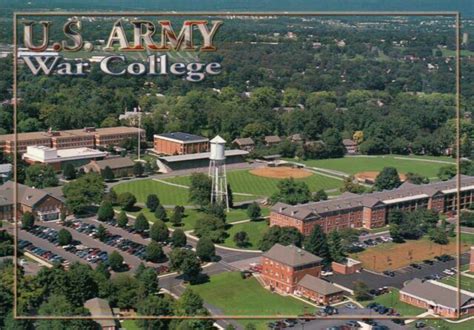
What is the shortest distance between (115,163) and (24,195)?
1465mm

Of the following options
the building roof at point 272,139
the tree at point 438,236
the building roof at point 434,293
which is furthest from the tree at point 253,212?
the building roof at point 272,139

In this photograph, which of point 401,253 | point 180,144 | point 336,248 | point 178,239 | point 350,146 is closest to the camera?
point 336,248

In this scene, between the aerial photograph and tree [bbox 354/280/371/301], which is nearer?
the aerial photograph

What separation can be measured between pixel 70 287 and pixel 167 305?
1.50 feet

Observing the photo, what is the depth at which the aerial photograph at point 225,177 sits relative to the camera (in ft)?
9.07

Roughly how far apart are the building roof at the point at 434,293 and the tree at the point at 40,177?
10.8 ft

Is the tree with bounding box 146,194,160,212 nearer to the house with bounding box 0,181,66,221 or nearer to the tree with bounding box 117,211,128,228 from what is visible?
the tree with bounding box 117,211,128,228

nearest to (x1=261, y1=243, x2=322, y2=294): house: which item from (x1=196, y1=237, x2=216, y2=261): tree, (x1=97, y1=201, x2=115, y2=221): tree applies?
(x1=196, y1=237, x2=216, y2=261): tree

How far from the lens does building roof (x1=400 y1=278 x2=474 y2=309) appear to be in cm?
464

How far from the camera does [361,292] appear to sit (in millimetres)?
4906

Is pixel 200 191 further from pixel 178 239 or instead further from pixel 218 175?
pixel 178 239

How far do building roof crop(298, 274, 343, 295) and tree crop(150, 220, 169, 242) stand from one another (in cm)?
116

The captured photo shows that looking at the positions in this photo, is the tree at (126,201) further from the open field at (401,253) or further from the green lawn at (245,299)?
the open field at (401,253)

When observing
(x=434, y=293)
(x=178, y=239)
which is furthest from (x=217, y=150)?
(x=434, y=293)
